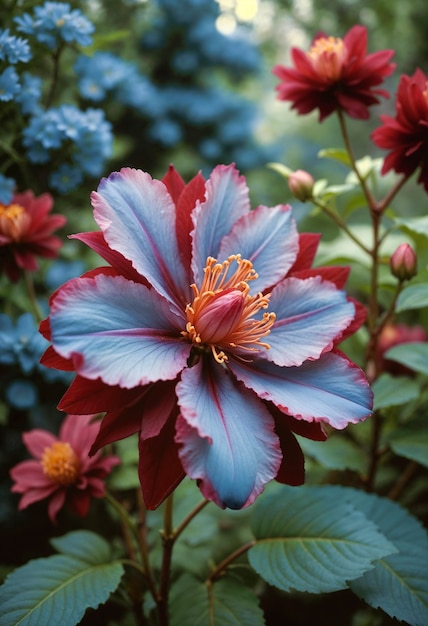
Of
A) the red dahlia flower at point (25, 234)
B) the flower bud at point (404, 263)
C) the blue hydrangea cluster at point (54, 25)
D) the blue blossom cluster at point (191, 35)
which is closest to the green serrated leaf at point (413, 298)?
the flower bud at point (404, 263)

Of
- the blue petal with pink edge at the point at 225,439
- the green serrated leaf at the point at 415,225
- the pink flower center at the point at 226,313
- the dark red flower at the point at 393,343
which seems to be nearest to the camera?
the blue petal with pink edge at the point at 225,439

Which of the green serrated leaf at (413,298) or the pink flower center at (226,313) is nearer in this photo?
the pink flower center at (226,313)

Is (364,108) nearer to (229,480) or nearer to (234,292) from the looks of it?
(234,292)

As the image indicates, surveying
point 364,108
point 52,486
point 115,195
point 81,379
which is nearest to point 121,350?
point 81,379

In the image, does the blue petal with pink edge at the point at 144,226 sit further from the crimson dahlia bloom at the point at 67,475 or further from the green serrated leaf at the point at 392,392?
the green serrated leaf at the point at 392,392

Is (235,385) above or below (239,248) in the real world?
below

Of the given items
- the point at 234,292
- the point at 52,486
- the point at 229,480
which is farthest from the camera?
the point at 52,486
